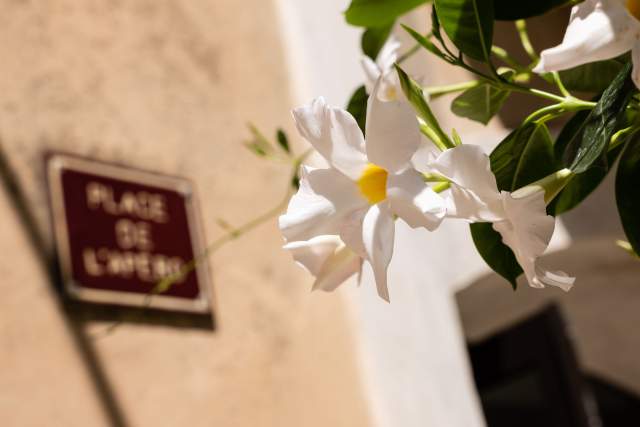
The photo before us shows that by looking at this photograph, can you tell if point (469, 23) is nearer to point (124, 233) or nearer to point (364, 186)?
point (364, 186)

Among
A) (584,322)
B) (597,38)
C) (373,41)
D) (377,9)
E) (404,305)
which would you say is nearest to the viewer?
(597,38)

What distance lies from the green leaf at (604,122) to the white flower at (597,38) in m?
0.04

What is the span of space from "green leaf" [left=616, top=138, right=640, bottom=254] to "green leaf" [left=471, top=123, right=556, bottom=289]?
5cm

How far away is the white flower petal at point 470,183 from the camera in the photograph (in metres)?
0.41

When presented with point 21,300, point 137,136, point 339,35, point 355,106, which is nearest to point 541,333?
point 339,35

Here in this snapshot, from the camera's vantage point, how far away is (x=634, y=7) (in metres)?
0.43

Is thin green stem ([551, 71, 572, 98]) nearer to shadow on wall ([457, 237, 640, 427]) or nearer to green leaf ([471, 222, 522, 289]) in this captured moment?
green leaf ([471, 222, 522, 289])

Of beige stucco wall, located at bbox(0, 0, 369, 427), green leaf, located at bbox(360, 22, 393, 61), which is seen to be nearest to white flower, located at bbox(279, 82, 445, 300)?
green leaf, located at bbox(360, 22, 393, 61)

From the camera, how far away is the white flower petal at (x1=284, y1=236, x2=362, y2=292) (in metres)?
0.50

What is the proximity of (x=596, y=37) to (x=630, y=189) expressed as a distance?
0.12m

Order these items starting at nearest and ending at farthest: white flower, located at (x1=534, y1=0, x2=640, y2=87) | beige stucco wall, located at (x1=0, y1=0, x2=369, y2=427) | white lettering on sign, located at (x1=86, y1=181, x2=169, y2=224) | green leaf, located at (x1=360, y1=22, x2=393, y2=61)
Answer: white flower, located at (x1=534, y1=0, x2=640, y2=87), green leaf, located at (x1=360, y1=22, x2=393, y2=61), beige stucco wall, located at (x1=0, y1=0, x2=369, y2=427), white lettering on sign, located at (x1=86, y1=181, x2=169, y2=224)

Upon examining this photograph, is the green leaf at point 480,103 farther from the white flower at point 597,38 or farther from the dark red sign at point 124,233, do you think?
the dark red sign at point 124,233

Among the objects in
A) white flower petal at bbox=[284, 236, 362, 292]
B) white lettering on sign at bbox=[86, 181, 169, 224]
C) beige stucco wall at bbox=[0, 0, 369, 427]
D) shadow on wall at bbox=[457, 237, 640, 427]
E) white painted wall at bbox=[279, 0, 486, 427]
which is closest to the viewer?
→ white flower petal at bbox=[284, 236, 362, 292]

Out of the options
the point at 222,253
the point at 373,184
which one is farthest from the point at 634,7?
the point at 222,253
